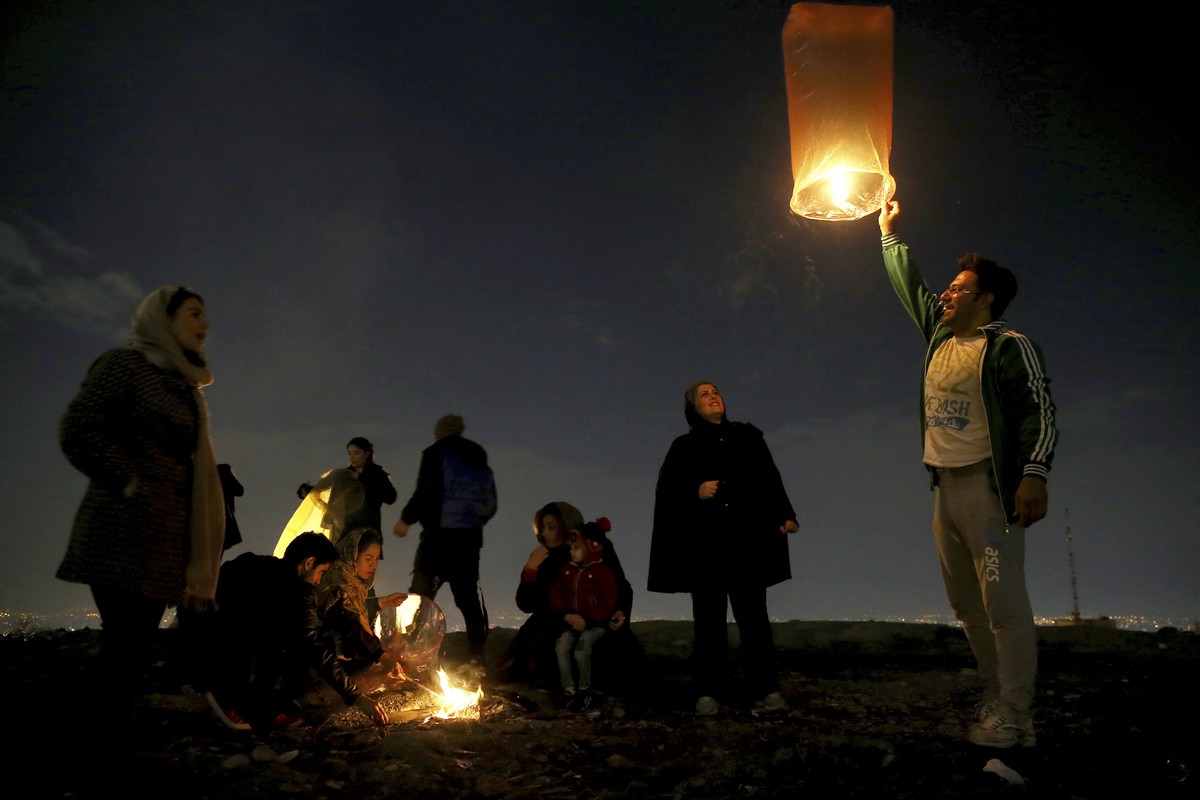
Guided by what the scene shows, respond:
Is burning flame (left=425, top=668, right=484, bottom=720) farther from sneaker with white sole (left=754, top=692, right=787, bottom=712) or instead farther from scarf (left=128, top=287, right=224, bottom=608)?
scarf (left=128, top=287, right=224, bottom=608)

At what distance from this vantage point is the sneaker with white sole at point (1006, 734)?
3.48 meters

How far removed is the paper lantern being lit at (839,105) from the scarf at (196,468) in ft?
11.9

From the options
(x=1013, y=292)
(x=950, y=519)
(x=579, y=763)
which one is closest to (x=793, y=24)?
(x=1013, y=292)

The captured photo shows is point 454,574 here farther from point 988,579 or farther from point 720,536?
point 988,579

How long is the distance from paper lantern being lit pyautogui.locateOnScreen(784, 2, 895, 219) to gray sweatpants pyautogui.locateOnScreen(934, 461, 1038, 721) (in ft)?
6.27

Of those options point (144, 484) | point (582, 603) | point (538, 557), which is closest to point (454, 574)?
point (538, 557)

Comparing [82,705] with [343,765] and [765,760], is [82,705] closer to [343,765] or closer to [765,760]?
[343,765]

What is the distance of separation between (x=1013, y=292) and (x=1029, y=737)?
94.1 inches

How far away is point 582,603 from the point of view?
589cm

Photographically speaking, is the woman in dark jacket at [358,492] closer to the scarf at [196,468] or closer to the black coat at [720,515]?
the black coat at [720,515]

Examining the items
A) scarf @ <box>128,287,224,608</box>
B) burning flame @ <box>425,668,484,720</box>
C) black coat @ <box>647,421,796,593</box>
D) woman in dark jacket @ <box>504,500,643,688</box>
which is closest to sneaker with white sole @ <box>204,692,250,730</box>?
burning flame @ <box>425,668,484,720</box>

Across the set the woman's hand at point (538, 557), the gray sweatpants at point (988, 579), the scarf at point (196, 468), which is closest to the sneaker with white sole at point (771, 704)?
the gray sweatpants at point (988, 579)

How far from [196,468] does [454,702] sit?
8.37 ft

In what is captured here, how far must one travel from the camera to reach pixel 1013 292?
4.10 meters
